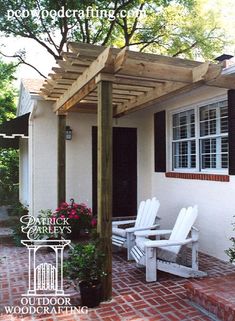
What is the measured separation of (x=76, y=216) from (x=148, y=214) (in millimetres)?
1410

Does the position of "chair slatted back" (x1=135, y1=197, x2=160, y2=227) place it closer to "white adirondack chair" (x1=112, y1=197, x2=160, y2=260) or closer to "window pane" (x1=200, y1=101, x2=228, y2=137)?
"white adirondack chair" (x1=112, y1=197, x2=160, y2=260)

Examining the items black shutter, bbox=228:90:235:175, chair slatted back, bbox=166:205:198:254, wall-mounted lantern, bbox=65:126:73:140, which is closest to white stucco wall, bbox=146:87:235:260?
black shutter, bbox=228:90:235:175

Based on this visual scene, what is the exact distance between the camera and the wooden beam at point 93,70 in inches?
130

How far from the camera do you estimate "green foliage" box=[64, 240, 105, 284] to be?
3.30 meters

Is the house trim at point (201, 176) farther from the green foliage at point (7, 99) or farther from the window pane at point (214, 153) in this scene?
the green foliage at point (7, 99)

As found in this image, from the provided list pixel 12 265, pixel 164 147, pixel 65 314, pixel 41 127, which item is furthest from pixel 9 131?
pixel 65 314

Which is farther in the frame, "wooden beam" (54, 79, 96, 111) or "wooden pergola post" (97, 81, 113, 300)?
"wooden beam" (54, 79, 96, 111)

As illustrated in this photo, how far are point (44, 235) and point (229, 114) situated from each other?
3894mm

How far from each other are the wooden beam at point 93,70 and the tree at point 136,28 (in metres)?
5.44

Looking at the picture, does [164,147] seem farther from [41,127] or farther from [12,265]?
[12,265]

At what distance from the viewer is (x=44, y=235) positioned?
5.50m

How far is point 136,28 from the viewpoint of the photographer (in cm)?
1320

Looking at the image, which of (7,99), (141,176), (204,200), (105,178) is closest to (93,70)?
(105,178)

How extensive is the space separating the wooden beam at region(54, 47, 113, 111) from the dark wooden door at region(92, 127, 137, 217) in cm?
235
